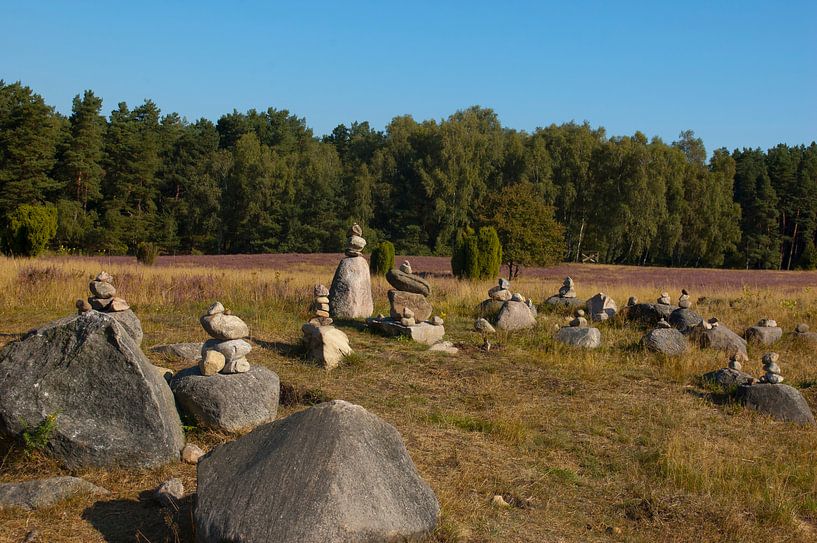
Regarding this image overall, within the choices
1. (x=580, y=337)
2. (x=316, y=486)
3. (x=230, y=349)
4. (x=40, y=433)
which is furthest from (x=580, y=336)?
(x=40, y=433)

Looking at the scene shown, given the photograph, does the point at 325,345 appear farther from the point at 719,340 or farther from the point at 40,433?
the point at 719,340

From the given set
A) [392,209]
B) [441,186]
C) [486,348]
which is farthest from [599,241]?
[486,348]

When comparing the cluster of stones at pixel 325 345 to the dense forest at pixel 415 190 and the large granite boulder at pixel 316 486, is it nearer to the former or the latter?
the large granite boulder at pixel 316 486

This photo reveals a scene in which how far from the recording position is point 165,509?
467 cm

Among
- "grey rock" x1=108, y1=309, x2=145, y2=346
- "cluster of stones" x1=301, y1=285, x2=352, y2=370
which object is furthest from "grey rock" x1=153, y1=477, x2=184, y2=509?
"grey rock" x1=108, y1=309, x2=145, y2=346

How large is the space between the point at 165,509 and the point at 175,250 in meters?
48.5

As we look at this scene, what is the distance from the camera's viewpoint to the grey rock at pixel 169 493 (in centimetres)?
473

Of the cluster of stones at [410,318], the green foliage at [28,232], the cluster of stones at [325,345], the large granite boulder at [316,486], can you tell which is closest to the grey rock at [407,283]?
the cluster of stones at [410,318]

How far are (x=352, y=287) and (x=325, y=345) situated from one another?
397 cm

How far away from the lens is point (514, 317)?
1270 cm

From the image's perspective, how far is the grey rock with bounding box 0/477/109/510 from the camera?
15.0ft

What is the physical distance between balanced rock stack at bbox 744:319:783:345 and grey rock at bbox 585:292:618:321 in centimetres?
264

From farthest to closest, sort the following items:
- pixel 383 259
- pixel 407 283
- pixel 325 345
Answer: pixel 383 259
pixel 407 283
pixel 325 345

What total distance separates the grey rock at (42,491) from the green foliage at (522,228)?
22.0 m
